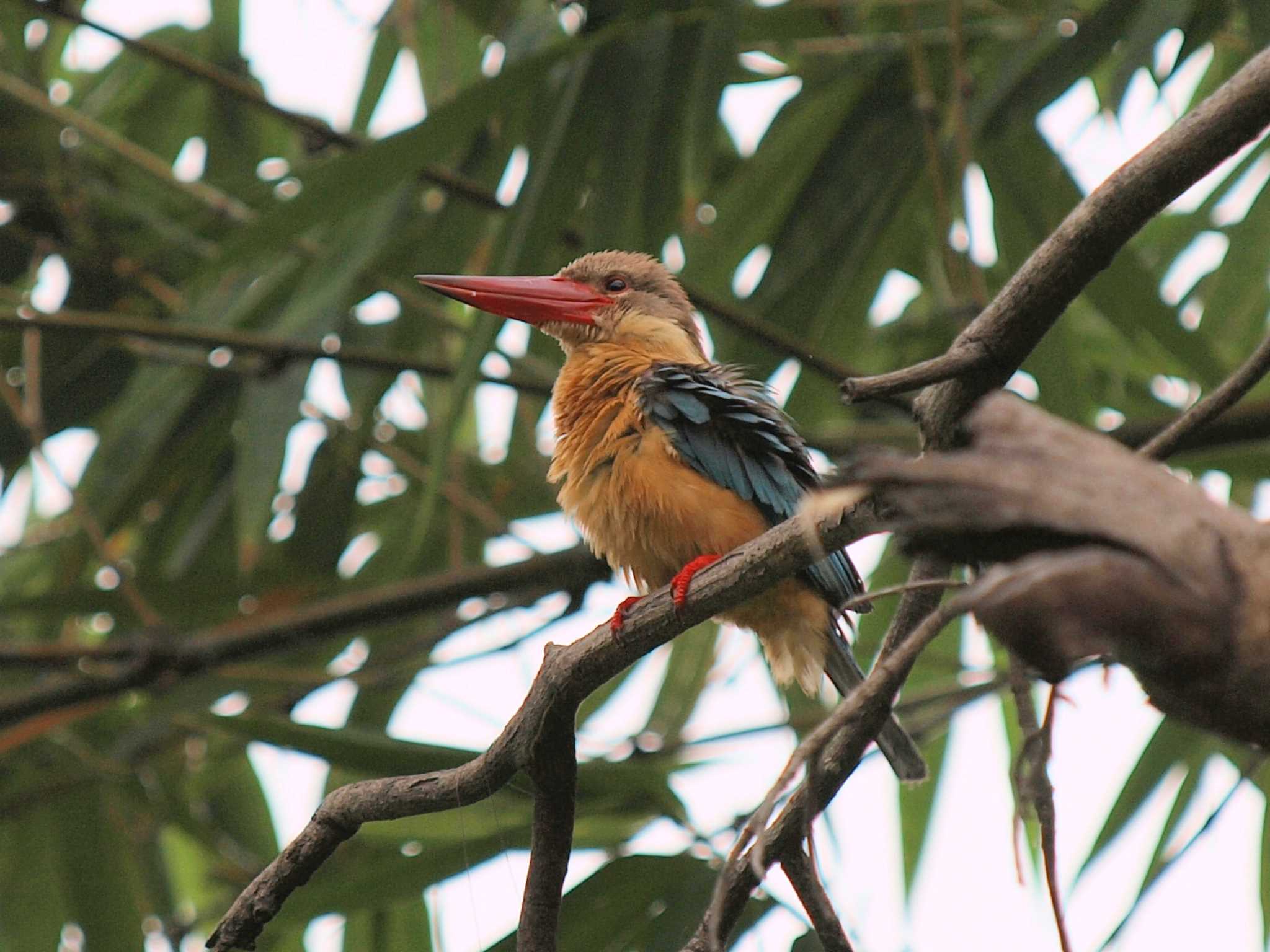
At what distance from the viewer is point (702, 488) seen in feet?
9.37

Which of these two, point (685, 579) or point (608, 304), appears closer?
point (685, 579)

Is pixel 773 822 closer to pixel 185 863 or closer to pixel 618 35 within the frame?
pixel 618 35

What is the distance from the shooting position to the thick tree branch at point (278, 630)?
3641 millimetres

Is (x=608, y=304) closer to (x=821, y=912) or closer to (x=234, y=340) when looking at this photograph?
(x=234, y=340)

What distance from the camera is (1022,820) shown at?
4.11 feet

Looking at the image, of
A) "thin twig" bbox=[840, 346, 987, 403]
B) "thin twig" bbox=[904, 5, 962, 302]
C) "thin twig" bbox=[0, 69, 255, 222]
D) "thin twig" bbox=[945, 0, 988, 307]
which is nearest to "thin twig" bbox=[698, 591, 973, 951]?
"thin twig" bbox=[840, 346, 987, 403]

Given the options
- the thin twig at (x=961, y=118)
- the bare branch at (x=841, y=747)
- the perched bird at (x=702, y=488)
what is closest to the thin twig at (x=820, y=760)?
the bare branch at (x=841, y=747)

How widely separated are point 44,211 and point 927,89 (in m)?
2.60

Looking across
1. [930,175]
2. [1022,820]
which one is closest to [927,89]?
[930,175]

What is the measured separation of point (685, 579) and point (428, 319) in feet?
6.38

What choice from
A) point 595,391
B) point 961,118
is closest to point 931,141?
point 961,118

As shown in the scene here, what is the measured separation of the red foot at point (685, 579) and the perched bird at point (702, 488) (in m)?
0.01

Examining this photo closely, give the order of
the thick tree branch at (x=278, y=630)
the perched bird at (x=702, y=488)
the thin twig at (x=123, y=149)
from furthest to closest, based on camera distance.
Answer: the thin twig at (x=123, y=149) < the thick tree branch at (x=278, y=630) < the perched bird at (x=702, y=488)

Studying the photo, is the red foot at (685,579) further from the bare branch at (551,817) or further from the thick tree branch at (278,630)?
the thick tree branch at (278,630)
